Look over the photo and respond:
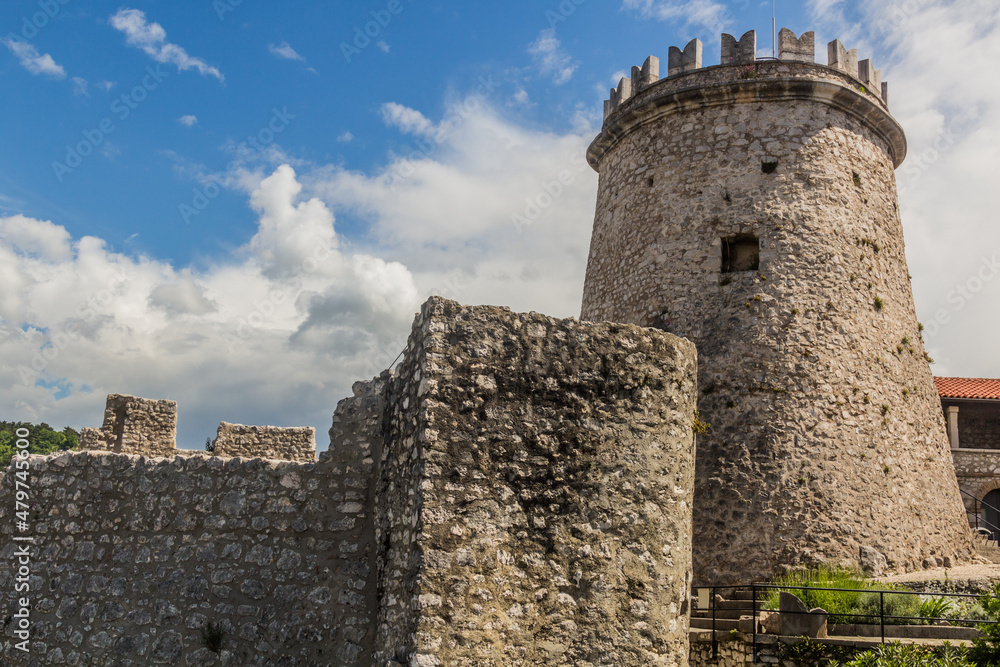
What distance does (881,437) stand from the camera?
11516 millimetres

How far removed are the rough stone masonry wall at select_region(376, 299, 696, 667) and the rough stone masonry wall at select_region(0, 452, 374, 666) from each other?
46cm

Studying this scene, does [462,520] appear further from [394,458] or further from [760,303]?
[760,303]

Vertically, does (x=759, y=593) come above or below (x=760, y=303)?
below

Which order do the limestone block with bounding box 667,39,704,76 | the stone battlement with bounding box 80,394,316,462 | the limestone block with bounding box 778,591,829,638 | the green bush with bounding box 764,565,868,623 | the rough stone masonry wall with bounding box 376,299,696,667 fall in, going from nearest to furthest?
the rough stone masonry wall with bounding box 376,299,696,667 < the limestone block with bounding box 778,591,829,638 < the green bush with bounding box 764,565,868,623 < the limestone block with bounding box 667,39,704,76 < the stone battlement with bounding box 80,394,316,462

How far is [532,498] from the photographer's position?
209 inches

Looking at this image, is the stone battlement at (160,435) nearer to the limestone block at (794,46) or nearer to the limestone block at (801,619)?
the limestone block at (801,619)

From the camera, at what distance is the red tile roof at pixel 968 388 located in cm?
2097

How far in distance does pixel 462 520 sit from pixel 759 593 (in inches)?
274

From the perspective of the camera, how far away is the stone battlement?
13.4 meters

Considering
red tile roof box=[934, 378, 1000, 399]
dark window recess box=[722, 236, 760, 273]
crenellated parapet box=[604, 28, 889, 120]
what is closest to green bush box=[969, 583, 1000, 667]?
dark window recess box=[722, 236, 760, 273]

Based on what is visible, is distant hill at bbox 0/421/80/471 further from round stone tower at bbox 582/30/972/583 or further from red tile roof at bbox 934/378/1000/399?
red tile roof at bbox 934/378/1000/399

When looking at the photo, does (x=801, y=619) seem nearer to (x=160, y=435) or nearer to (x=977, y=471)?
(x=160, y=435)

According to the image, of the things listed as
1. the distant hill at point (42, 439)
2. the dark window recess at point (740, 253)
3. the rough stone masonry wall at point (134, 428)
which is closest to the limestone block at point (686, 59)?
the dark window recess at point (740, 253)

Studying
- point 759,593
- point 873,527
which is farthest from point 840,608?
point 873,527
